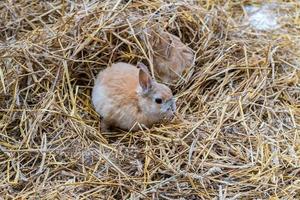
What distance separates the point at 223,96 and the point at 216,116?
0.24 metres

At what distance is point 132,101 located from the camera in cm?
397

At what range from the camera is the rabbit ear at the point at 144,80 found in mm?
3846

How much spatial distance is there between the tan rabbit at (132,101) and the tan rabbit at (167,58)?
30 cm

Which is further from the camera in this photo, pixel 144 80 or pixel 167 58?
pixel 167 58

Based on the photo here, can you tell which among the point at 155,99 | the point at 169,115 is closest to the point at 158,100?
the point at 155,99

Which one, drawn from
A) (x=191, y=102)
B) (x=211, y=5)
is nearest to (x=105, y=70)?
(x=191, y=102)

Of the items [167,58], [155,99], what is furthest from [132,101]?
[167,58]

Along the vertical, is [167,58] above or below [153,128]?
above

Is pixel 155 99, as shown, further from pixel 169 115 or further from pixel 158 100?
pixel 169 115

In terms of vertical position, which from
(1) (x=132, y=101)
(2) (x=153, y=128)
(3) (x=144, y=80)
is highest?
(3) (x=144, y=80)

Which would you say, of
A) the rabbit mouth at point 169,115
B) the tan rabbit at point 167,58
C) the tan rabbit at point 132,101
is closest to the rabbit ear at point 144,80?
the tan rabbit at point 132,101

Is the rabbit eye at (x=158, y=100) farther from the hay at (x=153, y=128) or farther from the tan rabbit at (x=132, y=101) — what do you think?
the hay at (x=153, y=128)

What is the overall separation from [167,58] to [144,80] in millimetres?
511

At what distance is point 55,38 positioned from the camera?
425 cm
